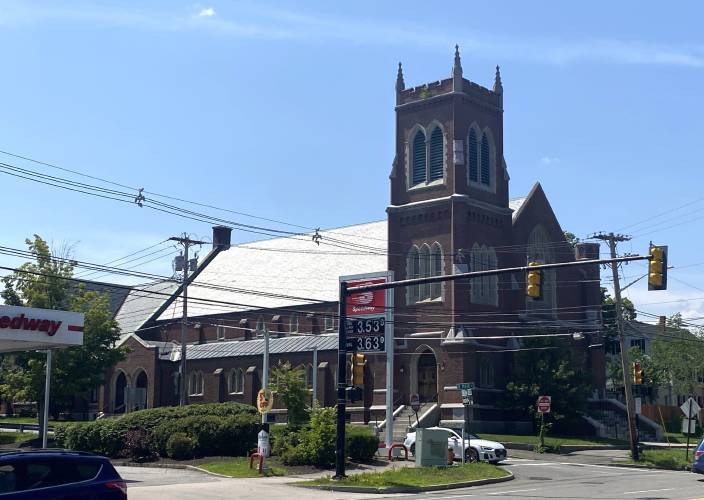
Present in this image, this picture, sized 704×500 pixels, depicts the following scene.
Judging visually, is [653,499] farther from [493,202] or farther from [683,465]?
[493,202]

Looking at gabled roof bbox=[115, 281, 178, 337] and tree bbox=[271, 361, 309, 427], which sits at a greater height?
gabled roof bbox=[115, 281, 178, 337]

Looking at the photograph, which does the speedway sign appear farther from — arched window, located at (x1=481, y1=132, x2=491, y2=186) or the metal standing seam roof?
the metal standing seam roof

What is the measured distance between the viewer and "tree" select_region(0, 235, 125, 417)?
50.8 metres

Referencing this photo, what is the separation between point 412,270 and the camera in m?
58.7

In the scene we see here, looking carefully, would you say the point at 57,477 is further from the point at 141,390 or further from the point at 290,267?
the point at 290,267

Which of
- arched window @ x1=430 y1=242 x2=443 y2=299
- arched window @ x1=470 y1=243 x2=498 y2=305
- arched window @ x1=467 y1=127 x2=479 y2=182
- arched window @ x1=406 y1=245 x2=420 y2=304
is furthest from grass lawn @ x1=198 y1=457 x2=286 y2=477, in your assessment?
arched window @ x1=467 y1=127 x2=479 y2=182

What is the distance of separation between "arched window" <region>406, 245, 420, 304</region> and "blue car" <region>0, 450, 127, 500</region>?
141ft

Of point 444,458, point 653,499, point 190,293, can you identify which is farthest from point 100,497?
point 190,293

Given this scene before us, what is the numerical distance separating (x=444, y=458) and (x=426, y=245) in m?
26.5

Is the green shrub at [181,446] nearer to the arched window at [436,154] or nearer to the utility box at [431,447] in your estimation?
the utility box at [431,447]

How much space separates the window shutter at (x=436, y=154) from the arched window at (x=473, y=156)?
→ 1.81 meters

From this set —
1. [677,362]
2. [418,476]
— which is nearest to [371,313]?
[418,476]

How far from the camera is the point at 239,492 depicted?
2575cm

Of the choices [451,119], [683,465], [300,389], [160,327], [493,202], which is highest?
[451,119]
